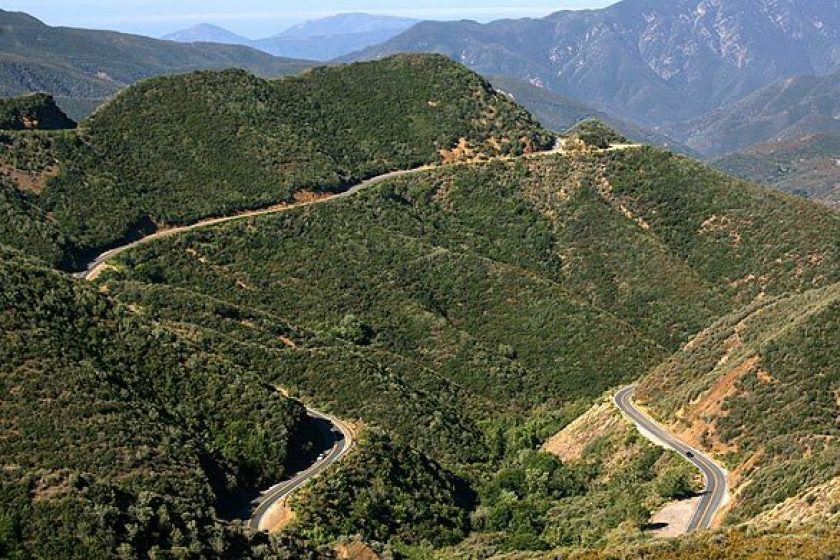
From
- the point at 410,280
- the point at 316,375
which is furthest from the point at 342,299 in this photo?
the point at 316,375

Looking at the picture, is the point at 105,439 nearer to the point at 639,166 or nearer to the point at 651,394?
the point at 651,394

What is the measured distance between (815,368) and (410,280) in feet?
146

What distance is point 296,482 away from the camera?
5534 centimetres

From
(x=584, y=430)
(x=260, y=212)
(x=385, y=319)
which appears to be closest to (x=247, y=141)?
(x=260, y=212)

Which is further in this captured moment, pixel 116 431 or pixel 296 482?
pixel 296 482

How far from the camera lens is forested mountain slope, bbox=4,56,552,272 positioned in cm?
9806

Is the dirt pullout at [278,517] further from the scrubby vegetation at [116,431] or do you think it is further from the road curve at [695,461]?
the road curve at [695,461]

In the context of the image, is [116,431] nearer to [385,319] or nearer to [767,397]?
[767,397]

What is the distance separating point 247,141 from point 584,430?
60.3 m

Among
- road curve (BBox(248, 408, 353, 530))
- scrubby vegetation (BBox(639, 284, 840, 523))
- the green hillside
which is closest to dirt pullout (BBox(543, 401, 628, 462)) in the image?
the green hillside

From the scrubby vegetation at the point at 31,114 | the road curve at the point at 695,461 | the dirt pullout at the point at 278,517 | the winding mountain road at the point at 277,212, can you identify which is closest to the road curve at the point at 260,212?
the winding mountain road at the point at 277,212

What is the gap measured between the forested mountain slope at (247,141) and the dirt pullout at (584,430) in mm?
47479

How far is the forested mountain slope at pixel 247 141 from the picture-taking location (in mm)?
98062

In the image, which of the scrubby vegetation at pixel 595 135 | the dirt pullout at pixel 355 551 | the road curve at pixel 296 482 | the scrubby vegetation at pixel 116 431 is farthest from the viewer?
the scrubby vegetation at pixel 595 135
